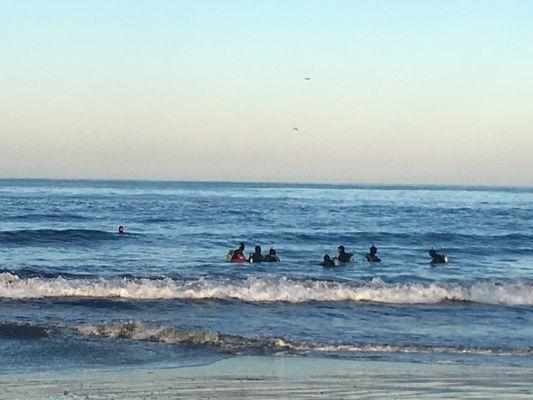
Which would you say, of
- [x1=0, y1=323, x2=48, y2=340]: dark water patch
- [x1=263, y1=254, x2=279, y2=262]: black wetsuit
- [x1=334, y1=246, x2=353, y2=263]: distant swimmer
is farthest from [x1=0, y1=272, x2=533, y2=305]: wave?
[x1=334, y1=246, x2=353, y2=263]: distant swimmer

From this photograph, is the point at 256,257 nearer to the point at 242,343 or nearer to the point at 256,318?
the point at 256,318

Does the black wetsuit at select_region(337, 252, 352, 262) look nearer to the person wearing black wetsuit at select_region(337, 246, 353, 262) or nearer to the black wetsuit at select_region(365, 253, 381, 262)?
the person wearing black wetsuit at select_region(337, 246, 353, 262)

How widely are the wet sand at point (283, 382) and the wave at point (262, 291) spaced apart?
741 centimetres

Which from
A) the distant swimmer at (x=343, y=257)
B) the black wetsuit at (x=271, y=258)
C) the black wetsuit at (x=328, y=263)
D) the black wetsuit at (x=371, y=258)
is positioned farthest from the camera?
the black wetsuit at (x=371, y=258)

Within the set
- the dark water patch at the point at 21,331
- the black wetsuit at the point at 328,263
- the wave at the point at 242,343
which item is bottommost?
the dark water patch at the point at 21,331

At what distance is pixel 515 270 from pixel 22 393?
869 inches

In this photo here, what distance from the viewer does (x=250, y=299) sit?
20.3m

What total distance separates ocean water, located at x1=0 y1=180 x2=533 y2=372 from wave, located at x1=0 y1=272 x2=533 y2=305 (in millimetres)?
43

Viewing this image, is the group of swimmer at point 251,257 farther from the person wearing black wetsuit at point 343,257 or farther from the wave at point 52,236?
the wave at point 52,236

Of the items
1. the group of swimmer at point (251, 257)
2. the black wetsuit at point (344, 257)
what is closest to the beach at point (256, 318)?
the black wetsuit at point (344, 257)

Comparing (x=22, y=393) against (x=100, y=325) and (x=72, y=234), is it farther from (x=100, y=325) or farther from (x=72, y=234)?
(x=72, y=234)

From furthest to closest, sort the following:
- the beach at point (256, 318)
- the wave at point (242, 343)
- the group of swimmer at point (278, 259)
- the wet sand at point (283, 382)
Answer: the group of swimmer at point (278, 259), the wave at point (242, 343), the beach at point (256, 318), the wet sand at point (283, 382)

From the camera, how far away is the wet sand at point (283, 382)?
10.6 metres

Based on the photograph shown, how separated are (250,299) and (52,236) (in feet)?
58.2
